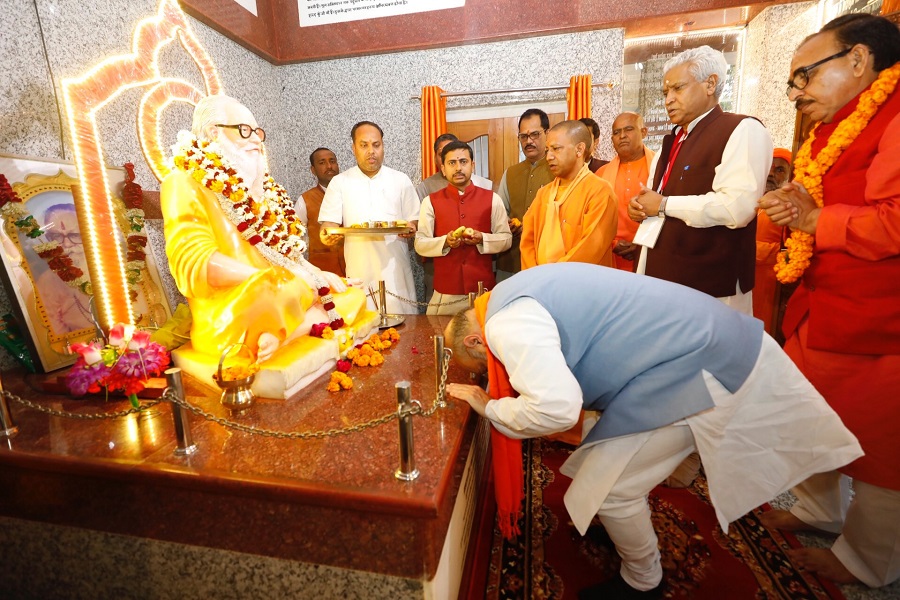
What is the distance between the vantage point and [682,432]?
1661mm

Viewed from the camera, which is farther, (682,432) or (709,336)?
(682,432)

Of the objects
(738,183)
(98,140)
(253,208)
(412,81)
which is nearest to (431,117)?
(412,81)

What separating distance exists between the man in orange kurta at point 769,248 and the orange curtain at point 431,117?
3.05 meters

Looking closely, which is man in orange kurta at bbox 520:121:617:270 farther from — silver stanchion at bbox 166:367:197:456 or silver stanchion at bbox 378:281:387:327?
silver stanchion at bbox 166:367:197:456

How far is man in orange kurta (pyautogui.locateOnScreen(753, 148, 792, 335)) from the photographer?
3424 mm

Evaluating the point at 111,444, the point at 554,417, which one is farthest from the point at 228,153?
the point at 554,417

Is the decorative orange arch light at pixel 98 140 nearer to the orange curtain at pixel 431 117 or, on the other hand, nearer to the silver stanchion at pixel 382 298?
the silver stanchion at pixel 382 298

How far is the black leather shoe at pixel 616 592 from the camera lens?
5.82ft

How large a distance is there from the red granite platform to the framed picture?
49 cm

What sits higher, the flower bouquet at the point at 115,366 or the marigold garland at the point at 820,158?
the marigold garland at the point at 820,158

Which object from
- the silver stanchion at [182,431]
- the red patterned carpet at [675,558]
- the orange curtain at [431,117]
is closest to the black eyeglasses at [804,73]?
the red patterned carpet at [675,558]

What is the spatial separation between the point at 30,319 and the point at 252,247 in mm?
1203

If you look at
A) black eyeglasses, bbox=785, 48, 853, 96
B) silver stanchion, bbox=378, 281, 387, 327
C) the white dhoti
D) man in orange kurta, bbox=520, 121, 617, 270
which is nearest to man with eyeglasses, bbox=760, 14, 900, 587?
black eyeglasses, bbox=785, 48, 853, 96

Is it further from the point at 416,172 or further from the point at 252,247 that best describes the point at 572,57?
the point at 252,247
